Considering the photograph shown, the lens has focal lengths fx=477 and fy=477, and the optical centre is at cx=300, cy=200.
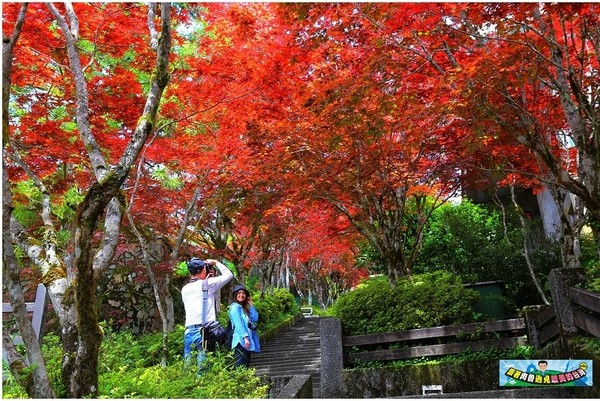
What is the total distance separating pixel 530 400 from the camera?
20.8ft

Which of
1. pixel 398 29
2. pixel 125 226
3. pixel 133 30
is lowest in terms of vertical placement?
pixel 125 226

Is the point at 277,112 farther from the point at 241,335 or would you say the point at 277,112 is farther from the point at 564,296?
the point at 564,296

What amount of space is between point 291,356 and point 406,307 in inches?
205

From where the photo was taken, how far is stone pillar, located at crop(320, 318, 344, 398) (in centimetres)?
864

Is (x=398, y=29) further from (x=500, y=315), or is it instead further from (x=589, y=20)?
(x=500, y=315)

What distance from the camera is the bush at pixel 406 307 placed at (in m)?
8.88

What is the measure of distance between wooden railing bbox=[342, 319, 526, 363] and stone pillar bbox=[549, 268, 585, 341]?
1.46 meters

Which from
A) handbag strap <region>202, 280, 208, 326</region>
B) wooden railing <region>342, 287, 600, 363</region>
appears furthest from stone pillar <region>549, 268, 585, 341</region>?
handbag strap <region>202, 280, 208, 326</region>

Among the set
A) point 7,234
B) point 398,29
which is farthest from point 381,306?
point 7,234

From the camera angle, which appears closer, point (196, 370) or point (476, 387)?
point (196, 370)

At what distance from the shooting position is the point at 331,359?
8.84 m

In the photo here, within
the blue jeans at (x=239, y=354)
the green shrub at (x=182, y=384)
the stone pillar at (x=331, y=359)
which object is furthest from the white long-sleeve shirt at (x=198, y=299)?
the stone pillar at (x=331, y=359)

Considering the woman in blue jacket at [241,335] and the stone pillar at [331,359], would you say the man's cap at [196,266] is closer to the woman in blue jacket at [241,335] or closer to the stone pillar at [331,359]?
the woman in blue jacket at [241,335]

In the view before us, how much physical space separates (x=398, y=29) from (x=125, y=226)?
9.53 metres
